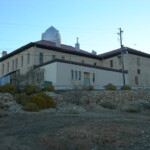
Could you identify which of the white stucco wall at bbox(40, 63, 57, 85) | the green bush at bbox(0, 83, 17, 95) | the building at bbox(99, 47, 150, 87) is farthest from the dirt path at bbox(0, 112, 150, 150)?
the building at bbox(99, 47, 150, 87)

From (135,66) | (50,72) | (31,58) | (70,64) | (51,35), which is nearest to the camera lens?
(50,72)

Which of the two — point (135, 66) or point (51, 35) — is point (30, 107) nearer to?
point (51, 35)

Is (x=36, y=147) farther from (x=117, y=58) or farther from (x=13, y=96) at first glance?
(x=117, y=58)

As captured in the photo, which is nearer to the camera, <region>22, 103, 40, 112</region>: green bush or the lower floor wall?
<region>22, 103, 40, 112</region>: green bush

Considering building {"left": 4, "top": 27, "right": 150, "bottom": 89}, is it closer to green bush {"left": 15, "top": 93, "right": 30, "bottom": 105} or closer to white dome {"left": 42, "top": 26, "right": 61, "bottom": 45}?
white dome {"left": 42, "top": 26, "right": 61, "bottom": 45}

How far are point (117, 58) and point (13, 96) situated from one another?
87.2 feet

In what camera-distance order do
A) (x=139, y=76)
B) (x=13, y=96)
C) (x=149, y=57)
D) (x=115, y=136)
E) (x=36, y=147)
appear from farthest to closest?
(x=149, y=57)
(x=139, y=76)
(x=13, y=96)
(x=115, y=136)
(x=36, y=147)

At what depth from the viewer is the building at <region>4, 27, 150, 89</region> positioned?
30.2 m

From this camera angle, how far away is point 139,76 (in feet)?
142

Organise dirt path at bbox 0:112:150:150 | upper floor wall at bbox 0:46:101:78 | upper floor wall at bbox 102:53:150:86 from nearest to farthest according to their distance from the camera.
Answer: dirt path at bbox 0:112:150:150
upper floor wall at bbox 0:46:101:78
upper floor wall at bbox 102:53:150:86

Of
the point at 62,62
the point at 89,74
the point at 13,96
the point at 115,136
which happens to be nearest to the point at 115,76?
the point at 89,74

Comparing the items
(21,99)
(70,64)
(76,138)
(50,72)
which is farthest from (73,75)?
(76,138)

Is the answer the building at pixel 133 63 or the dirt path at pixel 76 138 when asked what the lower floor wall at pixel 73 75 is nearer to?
the building at pixel 133 63

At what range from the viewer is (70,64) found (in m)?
30.9
